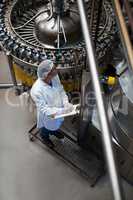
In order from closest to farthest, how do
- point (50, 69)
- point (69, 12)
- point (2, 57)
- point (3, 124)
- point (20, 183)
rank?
point (50, 69), point (69, 12), point (20, 183), point (3, 124), point (2, 57)

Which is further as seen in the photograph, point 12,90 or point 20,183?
point 12,90

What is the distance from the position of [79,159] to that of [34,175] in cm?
34

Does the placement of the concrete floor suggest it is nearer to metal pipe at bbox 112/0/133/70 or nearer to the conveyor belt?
the conveyor belt

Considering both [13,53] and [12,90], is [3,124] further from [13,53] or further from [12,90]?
[13,53]

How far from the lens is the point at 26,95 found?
243 cm

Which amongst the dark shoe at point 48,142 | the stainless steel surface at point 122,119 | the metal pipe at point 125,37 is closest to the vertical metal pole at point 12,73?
the dark shoe at point 48,142

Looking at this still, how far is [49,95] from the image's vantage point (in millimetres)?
1807

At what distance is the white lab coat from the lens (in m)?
1.77

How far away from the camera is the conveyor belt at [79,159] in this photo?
7.06 ft

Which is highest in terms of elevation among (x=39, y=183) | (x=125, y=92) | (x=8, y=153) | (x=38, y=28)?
(x=38, y=28)

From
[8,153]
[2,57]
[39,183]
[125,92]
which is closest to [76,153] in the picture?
[39,183]

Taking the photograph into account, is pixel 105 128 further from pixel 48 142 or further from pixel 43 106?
pixel 48 142

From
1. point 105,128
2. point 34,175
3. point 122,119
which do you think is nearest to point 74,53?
point 122,119

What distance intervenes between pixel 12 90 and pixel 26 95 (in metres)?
0.20
